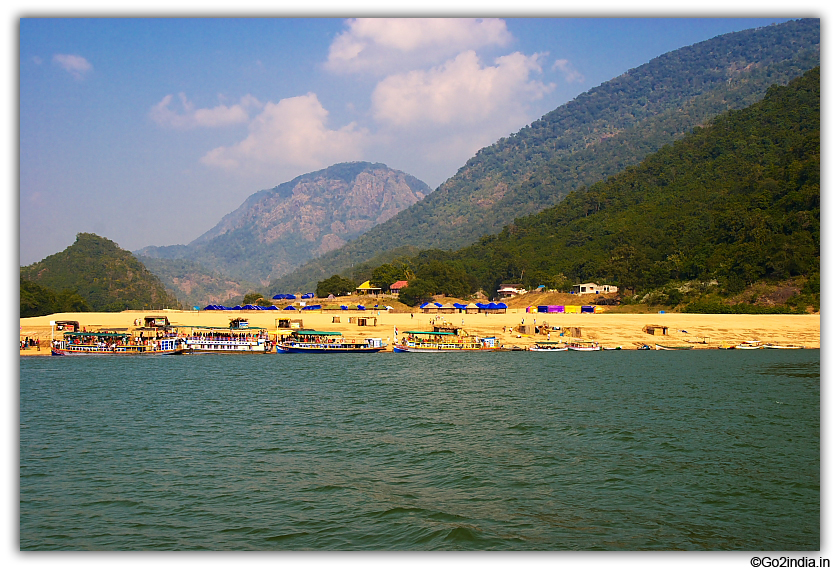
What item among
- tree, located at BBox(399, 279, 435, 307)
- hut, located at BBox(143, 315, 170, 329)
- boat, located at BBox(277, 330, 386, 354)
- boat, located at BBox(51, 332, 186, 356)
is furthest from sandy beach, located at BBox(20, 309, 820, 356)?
tree, located at BBox(399, 279, 435, 307)

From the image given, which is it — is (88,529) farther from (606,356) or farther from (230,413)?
(606,356)

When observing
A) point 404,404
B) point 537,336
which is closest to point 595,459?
point 404,404

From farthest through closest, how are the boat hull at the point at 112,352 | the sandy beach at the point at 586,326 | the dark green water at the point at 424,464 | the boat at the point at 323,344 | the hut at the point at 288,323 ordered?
the hut at the point at 288,323
the sandy beach at the point at 586,326
the boat at the point at 323,344
the boat hull at the point at 112,352
the dark green water at the point at 424,464

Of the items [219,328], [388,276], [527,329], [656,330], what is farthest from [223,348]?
[388,276]

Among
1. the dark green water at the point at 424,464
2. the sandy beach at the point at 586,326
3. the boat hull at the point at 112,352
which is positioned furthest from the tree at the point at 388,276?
the dark green water at the point at 424,464

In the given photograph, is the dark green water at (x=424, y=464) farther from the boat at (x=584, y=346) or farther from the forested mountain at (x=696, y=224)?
the forested mountain at (x=696, y=224)

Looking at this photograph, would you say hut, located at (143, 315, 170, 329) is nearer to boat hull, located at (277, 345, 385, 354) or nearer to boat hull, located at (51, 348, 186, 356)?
boat hull, located at (51, 348, 186, 356)

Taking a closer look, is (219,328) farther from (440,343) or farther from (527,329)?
(527,329)
